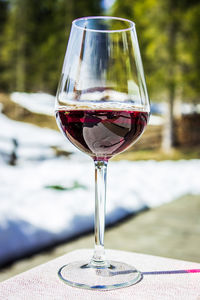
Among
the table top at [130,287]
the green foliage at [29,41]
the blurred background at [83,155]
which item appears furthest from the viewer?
the green foliage at [29,41]

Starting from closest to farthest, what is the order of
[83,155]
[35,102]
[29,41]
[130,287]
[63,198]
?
[130,287] → [63,198] → [83,155] → [35,102] → [29,41]

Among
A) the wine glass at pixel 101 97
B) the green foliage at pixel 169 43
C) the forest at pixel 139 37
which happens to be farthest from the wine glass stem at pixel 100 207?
the green foliage at pixel 169 43

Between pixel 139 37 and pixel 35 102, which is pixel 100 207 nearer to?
pixel 139 37

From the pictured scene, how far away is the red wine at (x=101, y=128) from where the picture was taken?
0.57 metres

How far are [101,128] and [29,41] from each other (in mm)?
12123

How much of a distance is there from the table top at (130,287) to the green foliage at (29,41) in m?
10.9

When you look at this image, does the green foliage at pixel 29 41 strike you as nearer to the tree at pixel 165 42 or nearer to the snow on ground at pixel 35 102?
the snow on ground at pixel 35 102

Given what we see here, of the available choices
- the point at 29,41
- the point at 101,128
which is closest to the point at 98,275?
the point at 101,128

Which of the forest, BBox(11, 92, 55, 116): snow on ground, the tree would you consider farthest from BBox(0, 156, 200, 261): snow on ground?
BBox(11, 92, 55, 116): snow on ground

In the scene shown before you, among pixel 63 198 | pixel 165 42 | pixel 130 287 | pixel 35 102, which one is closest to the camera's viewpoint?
pixel 130 287

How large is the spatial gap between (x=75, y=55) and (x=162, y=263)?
0.38 m

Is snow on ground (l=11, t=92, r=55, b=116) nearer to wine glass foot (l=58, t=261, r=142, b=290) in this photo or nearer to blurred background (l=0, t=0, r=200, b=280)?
blurred background (l=0, t=0, r=200, b=280)

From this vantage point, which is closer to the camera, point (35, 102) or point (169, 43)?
point (169, 43)

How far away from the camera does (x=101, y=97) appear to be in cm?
59
